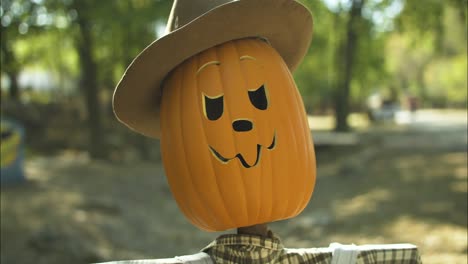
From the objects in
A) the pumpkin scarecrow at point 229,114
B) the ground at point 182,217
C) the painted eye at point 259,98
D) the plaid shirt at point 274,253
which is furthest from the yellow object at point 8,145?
the painted eye at point 259,98

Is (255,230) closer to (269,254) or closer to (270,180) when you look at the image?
(269,254)

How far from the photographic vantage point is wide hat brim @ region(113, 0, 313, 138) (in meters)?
2.21

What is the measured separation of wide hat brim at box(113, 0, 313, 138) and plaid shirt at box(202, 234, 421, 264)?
2.40 ft

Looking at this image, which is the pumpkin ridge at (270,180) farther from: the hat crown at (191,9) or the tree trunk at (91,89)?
the tree trunk at (91,89)

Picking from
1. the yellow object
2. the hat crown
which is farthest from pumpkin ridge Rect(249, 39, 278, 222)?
the yellow object

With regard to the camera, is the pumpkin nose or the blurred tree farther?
the blurred tree

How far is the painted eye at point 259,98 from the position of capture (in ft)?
7.59

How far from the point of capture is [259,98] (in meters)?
2.33

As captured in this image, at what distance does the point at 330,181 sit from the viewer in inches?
487

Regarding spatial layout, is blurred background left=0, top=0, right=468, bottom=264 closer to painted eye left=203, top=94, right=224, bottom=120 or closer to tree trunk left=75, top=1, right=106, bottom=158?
tree trunk left=75, top=1, right=106, bottom=158

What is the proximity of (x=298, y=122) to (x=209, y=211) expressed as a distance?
1.79 feet

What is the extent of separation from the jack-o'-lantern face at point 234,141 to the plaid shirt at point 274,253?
79 mm

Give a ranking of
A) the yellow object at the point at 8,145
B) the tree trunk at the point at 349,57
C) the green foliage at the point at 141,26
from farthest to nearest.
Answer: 1. the tree trunk at the point at 349,57
2. the green foliage at the point at 141,26
3. the yellow object at the point at 8,145

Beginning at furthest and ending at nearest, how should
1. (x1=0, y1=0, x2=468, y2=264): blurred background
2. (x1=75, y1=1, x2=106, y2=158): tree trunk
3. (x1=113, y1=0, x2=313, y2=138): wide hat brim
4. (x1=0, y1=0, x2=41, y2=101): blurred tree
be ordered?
1. (x1=75, y1=1, x2=106, y2=158): tree trunk
2. (x1=0, y1=0, x2=41, y2=101): blurred tree
3. (x1=0, y1=0, x2=468, y2=264): blurred background
4. (x1=113, y1=0, x2=313, y2=138): wide hat brim
